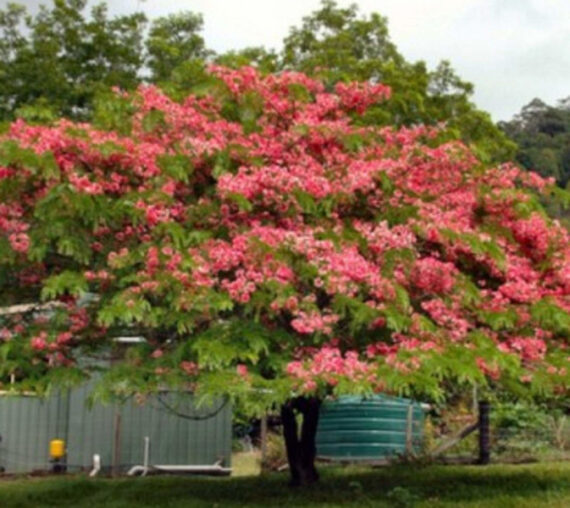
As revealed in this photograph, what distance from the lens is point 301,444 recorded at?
12766mm

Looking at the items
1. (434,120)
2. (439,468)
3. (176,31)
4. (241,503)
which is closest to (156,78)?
(176,31)

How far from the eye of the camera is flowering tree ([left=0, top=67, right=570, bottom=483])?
8.71m

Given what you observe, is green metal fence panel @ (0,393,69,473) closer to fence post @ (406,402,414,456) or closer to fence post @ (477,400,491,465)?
fence post @ (406,402,414,456)

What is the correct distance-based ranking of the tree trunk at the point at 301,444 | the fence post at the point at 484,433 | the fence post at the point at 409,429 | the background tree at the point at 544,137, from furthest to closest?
1. the background tree at the point at 544,137
2. the fence post at the point at 409,429
3. the fence post at the point at 484,433
4. the tree trunk at the point at 301,444

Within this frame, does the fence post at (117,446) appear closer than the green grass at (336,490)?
No

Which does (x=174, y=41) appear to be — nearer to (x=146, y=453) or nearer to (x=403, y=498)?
(x=146, y=453)

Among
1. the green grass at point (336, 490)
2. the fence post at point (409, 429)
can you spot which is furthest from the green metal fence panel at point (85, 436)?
the fence post at point (409, 429)

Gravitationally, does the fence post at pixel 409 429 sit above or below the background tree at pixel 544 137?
below

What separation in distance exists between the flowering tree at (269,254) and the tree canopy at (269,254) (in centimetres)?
2

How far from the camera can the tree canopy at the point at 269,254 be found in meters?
8.72

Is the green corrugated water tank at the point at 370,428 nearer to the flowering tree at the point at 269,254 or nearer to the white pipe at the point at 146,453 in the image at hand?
the white pipe at the point at 146,453

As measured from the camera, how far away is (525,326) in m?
9.90

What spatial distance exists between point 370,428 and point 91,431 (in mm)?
4621

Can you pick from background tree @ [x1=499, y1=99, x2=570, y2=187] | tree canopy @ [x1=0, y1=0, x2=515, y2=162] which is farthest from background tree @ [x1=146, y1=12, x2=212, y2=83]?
background tree @ [x1=499, y1=99, x2=570, y2=187]
